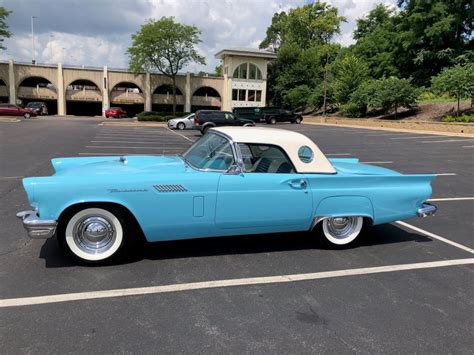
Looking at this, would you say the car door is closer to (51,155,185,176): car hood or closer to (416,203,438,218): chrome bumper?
(51,155,185,176): car hood

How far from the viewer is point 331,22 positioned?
234 feet

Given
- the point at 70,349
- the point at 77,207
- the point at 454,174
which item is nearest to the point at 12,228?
the point at 77,207

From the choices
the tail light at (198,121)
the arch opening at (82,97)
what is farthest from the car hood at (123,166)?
the arch opening at (82,97)

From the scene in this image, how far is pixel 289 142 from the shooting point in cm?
462

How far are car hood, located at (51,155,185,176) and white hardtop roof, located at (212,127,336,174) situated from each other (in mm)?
769

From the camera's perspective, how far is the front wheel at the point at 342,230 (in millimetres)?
4734

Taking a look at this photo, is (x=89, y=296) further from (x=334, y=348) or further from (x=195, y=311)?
(x=334, y=348)

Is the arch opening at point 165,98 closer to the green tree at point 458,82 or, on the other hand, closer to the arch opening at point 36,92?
the arch opening at point 36,92

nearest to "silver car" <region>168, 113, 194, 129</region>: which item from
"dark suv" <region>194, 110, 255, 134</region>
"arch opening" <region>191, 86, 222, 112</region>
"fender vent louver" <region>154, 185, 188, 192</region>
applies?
"dark suv" <region>194, 110, 255, 134</region>

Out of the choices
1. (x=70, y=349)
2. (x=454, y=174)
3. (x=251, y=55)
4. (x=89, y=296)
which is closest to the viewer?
(x=70, y=349)

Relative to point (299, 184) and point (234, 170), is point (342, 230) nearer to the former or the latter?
point (299, 184)

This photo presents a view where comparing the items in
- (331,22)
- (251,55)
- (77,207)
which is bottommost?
(77,207)

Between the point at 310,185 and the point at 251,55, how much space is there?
51.8m

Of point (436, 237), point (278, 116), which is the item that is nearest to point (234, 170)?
point (436, 237)
